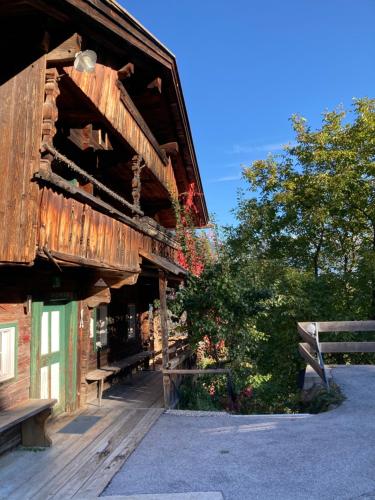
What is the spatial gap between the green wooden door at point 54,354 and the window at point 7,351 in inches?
23.5

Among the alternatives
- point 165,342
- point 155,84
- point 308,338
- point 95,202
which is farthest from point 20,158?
point 308,338

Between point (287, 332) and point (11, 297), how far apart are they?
12.4m

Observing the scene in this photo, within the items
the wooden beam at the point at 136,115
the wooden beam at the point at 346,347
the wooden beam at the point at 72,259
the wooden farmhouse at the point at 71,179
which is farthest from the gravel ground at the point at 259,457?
the wooden beam at the point at 136,115

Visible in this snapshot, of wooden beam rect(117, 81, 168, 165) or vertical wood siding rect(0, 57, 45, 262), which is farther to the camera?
wooden beam rect(117, 81, 168, 165)

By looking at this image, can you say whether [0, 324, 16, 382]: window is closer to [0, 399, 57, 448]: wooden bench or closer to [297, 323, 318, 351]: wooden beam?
A: [0, 399, 57, 448]: wooden bench

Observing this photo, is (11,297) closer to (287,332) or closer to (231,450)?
(231,450)

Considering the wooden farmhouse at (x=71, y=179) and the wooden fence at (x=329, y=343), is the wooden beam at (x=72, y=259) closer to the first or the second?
the wooden farmhouse at (x=71, y=179)

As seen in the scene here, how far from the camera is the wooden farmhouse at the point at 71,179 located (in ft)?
16.2

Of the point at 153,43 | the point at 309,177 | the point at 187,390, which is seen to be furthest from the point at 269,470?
the point at 309,177

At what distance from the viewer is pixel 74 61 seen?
5297 millimetres

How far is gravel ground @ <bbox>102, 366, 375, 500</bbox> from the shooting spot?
4414 millimetres

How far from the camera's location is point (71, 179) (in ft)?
27.4

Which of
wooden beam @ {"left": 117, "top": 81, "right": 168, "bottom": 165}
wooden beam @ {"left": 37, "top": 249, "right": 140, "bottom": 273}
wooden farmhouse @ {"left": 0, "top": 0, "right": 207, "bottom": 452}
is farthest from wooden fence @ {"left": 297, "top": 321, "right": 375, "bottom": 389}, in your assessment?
wooden beam @ {"left": 117, "top": 81, "right": 168, "bottom": 165}

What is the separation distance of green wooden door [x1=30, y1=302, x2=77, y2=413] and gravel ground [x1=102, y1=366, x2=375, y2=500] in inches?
73.4
